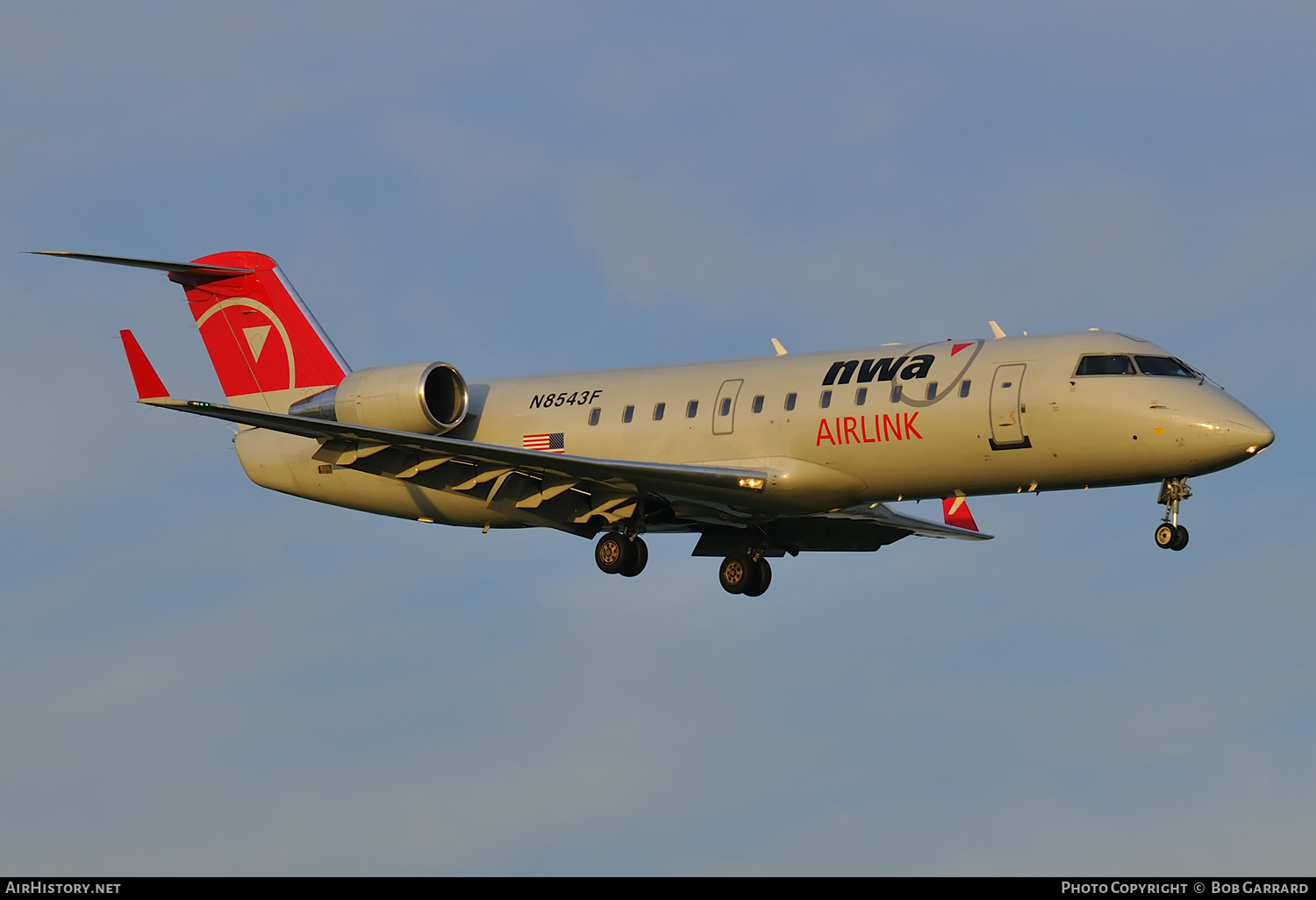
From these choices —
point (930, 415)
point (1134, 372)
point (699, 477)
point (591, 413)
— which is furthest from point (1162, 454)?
point (591, 413)

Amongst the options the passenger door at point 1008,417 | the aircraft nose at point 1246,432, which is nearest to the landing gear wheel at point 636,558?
the passenger door at point 1008,417

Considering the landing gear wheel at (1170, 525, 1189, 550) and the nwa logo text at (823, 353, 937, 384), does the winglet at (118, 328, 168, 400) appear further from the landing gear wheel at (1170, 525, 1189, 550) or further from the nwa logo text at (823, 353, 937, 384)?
the landing gear wheel at (1170, 525, 1189, 550)

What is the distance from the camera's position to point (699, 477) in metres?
30.3

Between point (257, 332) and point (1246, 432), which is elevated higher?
point (257, 332)

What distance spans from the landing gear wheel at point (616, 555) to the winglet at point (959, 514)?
672 cm

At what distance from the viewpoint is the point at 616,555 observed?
3228cm

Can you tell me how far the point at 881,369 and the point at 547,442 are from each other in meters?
6.43

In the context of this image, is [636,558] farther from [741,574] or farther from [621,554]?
[741,574]

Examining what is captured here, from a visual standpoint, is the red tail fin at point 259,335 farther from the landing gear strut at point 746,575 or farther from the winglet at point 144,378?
the landing gear strut at point 746,575

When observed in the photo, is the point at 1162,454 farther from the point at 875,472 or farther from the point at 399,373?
the point at 399,373

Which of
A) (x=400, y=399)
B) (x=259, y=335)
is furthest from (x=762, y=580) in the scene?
(x=259, y=335)

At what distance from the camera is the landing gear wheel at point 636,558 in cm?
3234

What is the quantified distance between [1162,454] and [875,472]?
4407 mm
